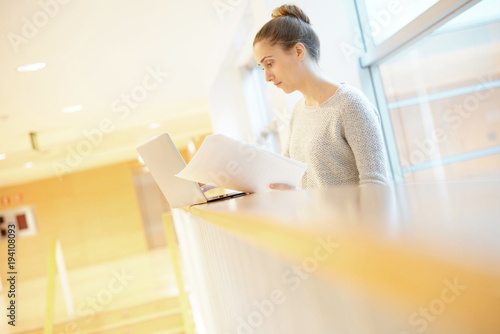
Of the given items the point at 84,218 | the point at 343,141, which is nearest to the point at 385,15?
the point at 343,141

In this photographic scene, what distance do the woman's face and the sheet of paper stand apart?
1.33ft

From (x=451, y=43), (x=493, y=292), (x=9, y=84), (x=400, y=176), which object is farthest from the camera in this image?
(x=9, y=84)

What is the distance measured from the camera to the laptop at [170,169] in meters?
1.78

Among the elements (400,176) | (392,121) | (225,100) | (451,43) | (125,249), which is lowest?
(125,249)

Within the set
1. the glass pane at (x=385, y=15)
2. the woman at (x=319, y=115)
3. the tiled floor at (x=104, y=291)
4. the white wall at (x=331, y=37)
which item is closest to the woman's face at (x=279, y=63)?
the woman at (x=319, y=115)

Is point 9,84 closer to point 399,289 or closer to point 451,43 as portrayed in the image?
point 451,43

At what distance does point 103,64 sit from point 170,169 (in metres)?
2.86

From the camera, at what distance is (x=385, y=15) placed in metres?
2.63

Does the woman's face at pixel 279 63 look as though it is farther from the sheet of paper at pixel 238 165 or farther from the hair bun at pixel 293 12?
the sheet of paper at pixel 238 165

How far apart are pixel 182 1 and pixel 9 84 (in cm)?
198

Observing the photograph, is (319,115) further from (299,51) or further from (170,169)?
(170,169)

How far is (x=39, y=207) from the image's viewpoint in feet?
44.8

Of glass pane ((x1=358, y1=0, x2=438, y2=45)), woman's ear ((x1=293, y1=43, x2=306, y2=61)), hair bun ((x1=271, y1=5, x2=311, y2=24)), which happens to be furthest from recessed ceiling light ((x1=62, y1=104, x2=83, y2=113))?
woman's ear ((x1=293, y1=43, x2=306, y2=61))

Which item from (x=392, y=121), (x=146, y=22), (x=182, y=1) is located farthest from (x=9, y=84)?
(x=392, y=121)
